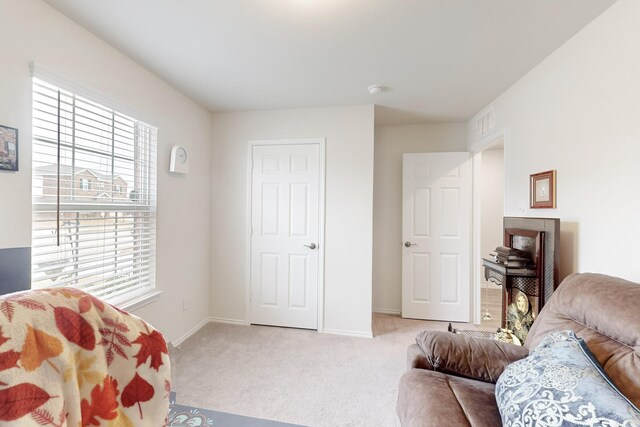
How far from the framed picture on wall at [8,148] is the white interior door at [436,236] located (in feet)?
10.7

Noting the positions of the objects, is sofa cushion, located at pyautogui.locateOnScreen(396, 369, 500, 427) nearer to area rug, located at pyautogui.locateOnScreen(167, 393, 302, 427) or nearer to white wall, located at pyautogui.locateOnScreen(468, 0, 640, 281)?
area rug, located at pyautogui.locateOnScreen(167, 393, 302, 427)

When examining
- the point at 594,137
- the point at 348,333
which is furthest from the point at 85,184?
the point at 594,137

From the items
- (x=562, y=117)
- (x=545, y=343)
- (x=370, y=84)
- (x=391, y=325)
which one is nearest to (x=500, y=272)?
(x=545, y=343)

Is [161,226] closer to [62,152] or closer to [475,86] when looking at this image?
[62,152]

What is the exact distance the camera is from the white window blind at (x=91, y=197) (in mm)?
1584

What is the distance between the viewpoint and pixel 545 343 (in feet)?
3.85

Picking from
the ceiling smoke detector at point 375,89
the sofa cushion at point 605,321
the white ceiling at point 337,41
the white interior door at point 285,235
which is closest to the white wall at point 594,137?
the white ceiling at point 337,41

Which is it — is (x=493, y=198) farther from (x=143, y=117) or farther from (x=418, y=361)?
(x=143, y=117)

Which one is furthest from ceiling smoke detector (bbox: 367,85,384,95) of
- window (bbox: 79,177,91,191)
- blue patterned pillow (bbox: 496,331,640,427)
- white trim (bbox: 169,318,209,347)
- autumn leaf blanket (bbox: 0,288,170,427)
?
white trim (bbox: 169,318,209,347)

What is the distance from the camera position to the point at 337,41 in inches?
72.7

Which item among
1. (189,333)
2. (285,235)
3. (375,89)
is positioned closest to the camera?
(375,89)

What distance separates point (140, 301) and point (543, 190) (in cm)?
314

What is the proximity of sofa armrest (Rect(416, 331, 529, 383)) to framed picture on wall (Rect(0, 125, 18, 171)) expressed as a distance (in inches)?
90.1

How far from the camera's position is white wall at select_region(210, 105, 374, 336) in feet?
9.65
